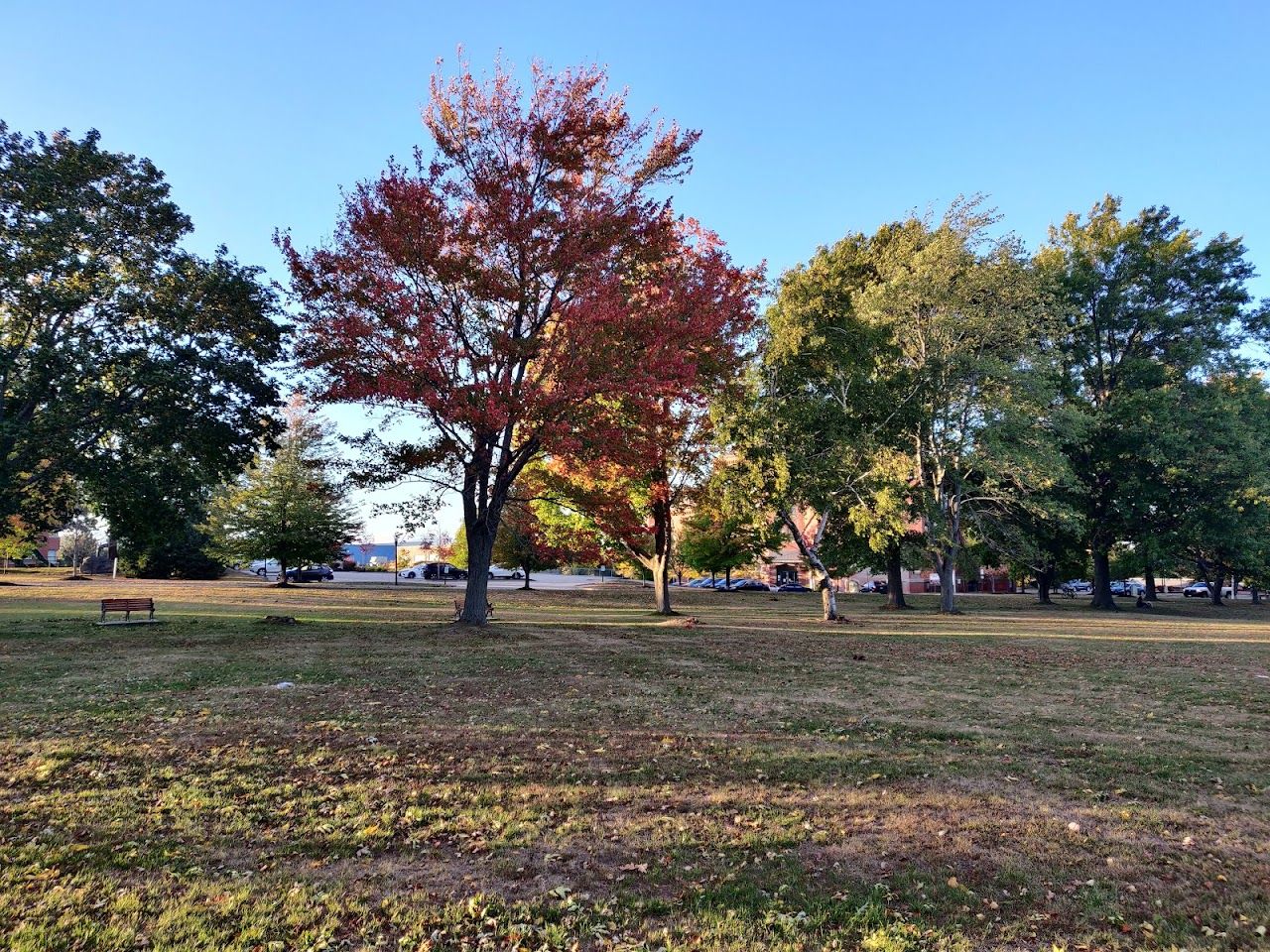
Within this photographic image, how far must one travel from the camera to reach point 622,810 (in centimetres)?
525


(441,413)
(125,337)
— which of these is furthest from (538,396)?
(125,337)

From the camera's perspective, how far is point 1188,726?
27.3 ft

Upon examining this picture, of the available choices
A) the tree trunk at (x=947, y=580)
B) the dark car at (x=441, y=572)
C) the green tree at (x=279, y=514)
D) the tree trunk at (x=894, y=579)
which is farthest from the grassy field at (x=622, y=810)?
the dark car at (x=441, y=572)

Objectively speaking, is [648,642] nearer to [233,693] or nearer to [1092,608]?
[233,693]

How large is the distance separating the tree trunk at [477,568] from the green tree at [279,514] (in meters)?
26.8

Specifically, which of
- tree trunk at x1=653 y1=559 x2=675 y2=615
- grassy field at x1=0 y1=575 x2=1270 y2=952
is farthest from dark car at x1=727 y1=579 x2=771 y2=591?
grassy field at x1=0 y1=575 x2=1270 y2=952

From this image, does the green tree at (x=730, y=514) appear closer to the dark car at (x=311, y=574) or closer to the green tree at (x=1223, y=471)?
the green tree at (x=1223, y=471)

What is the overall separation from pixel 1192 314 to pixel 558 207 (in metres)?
33.4

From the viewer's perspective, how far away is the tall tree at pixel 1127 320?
33.3m

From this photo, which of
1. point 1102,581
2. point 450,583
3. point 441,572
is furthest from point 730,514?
point 441,572

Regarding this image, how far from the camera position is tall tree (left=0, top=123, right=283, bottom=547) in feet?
51.4

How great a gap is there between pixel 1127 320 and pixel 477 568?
113ft

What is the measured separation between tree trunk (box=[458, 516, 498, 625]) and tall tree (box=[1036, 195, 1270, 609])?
28.5 meters

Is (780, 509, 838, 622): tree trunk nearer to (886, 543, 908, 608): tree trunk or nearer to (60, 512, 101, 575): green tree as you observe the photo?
(886, 543, 908, 608): tree trunk
